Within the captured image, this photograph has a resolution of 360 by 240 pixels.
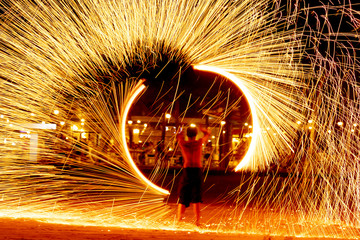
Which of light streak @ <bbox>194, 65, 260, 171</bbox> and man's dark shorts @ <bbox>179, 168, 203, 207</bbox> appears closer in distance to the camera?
man's dark shorts @ <bbox>179, 168, 203, 207</bbox>

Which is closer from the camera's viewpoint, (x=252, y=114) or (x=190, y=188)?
(x=190, y=188)

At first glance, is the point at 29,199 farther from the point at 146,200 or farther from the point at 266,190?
the point at 266,190

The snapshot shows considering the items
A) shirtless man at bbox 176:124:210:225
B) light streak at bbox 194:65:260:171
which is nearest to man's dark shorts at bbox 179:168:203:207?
shirtless man at bbox 176:124:210:225

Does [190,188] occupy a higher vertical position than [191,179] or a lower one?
lower

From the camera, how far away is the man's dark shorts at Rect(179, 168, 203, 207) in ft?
20.5

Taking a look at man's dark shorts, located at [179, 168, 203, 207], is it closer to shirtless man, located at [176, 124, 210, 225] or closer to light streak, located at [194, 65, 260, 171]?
shirtless man, located at [176, 124, 210, 225]

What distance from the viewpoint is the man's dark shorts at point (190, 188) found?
6.24m

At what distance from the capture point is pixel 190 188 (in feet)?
20.6

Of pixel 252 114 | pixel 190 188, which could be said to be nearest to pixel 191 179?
pixel 190 188

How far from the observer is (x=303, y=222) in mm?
6777

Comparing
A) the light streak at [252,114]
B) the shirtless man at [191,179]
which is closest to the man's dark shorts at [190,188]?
the shirtless man at [191,179]

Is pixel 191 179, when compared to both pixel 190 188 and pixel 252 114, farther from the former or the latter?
pixel 252 114

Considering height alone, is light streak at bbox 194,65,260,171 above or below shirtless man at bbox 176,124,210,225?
above

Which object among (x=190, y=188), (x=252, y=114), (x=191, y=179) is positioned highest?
(x=252, y=114)
